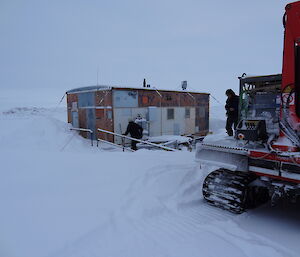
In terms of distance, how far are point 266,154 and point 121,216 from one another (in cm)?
221

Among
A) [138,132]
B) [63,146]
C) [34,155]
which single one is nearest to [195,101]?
[138,132]

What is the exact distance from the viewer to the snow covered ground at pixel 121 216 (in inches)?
95.7

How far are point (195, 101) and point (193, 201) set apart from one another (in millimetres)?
13046

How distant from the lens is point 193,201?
12.7ft

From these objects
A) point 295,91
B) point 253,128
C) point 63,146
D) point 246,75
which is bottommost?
point 63,146

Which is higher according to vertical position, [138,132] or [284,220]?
[138,132]

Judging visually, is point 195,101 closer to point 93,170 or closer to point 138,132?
point 138,132

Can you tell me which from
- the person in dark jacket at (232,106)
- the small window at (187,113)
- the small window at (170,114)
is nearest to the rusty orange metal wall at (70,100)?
the small window at (170,114)

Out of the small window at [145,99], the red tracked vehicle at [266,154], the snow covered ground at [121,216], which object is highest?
the small window at [145,99]

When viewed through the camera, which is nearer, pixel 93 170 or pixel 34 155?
pixel 93 170

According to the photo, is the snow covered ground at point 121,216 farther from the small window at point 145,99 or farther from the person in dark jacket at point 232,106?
the small window at point 145,99

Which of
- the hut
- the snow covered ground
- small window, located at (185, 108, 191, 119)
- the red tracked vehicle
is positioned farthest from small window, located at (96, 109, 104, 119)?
the red tracked vehicle

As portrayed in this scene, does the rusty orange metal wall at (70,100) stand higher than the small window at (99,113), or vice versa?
the rusty orange metal wall at (70,100)

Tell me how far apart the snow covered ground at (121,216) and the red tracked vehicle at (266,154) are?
1.11 ft
